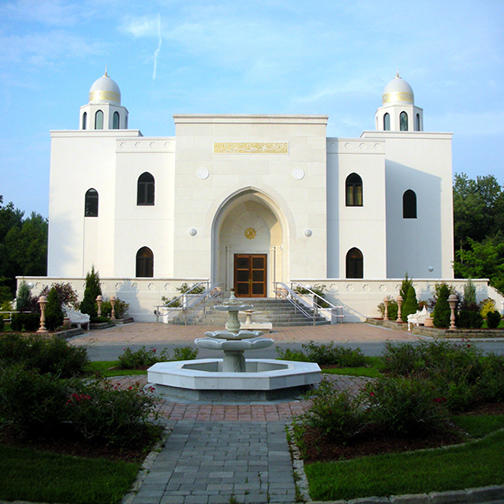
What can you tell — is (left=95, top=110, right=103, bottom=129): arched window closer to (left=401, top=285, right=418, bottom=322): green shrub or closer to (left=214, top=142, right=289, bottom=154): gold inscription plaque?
(left=214, top=142, right=289, bottom=154): gold inscription plaque

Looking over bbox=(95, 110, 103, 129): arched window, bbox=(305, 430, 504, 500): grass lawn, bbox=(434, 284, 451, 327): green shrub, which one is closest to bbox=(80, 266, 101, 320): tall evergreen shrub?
bbox=(95, 110, 103, 129): arched window

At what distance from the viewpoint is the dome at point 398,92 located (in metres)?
31.7

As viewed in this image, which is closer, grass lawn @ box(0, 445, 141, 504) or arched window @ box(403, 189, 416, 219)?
grass lawn @ box(0, 445, 141, 504)

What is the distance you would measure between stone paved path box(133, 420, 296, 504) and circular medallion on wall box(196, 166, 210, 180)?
67.0 feet

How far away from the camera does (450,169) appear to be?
2914 centimetres

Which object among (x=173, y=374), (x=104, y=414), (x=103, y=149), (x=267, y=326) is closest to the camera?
(x=104, y=414)

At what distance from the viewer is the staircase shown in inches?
842

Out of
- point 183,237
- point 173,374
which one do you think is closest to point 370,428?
point 173,374

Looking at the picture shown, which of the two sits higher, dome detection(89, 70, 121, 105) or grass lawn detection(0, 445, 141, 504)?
dome detection(89, 70, 121, 105)

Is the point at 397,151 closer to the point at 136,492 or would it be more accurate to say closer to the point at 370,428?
the point at 370,428

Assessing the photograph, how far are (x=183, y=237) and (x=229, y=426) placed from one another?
1984 centimetres

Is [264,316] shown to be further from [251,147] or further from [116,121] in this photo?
[116,121]

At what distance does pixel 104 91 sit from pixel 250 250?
1256cm

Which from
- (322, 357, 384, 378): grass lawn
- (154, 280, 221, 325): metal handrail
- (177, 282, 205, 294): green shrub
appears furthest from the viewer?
(177, 282, 205, 294): green shrub
